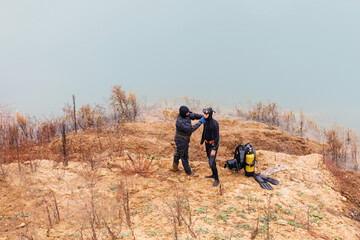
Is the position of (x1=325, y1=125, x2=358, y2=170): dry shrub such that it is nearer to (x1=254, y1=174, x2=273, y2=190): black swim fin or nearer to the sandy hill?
the sandy hill

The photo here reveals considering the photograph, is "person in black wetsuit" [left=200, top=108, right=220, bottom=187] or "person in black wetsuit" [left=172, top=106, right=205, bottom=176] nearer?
"person in black wetsuit" [left=200, top=108, right=220, bottom=187]

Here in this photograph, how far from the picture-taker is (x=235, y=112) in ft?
52.4

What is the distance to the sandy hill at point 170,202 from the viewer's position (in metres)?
3.53

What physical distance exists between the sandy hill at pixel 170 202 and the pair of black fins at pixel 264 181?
0.14 meters

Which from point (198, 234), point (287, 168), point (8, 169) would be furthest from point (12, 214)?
point (287, 168)

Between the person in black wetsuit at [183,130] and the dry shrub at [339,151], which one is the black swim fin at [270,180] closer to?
the person in black wetsuit at [183,130]

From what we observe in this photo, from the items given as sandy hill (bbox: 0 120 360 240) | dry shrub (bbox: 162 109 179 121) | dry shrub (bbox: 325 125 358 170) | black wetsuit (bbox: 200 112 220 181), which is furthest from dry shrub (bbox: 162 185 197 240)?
dry shrub (bbox: 162 109 179 121)

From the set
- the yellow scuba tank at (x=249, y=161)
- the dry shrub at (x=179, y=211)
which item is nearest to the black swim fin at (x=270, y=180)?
the yellow scuba tank at (x=249, y=161)

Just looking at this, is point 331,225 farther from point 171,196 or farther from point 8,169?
point 8,169

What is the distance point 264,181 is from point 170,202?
2.58 metres

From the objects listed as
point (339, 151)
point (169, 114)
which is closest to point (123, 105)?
point (169, 114)

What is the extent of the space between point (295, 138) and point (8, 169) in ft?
35.7

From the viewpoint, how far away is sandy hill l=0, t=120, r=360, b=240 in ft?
11.6

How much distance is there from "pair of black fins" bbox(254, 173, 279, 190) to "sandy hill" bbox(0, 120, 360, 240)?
14cm
